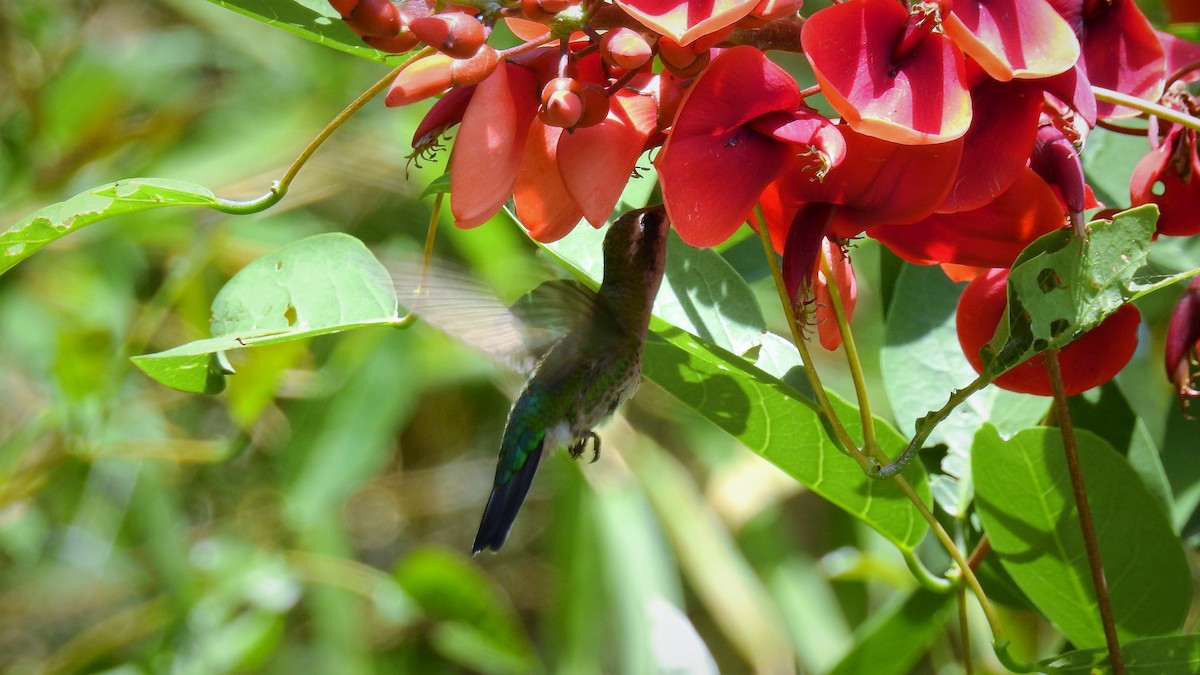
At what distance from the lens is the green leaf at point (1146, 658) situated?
2.72 feet

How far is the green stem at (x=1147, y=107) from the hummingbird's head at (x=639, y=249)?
1.06 feet

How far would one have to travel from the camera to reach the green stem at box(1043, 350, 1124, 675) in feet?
2.65

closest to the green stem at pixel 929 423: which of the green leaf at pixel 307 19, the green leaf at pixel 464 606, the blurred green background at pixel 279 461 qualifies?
the green leaf at pixel 307 19

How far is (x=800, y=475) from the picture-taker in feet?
3.14

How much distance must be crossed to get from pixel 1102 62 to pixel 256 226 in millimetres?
1775

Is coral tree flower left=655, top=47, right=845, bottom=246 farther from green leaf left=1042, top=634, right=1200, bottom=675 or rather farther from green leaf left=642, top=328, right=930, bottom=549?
green leaf left=1042, top=634, right=1200, bottom=675

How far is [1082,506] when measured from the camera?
0.85 metres

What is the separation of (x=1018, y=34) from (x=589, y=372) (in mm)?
531

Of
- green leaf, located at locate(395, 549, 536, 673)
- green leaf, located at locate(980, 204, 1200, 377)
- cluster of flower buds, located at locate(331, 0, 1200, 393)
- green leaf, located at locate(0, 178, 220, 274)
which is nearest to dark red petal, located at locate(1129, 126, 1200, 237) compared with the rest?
cluster of flower buds, located at locate(331, 0, 1200, 393)

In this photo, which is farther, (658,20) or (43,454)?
Result: (43,454)

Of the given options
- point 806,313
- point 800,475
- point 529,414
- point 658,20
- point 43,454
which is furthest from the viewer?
point 43,454

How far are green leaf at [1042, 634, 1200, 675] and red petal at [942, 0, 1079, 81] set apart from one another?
1.38 ft

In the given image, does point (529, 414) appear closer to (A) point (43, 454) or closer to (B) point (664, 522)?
(A) point (43, 454)

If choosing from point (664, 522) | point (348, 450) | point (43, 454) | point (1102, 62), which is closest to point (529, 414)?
point (1102, 62)
